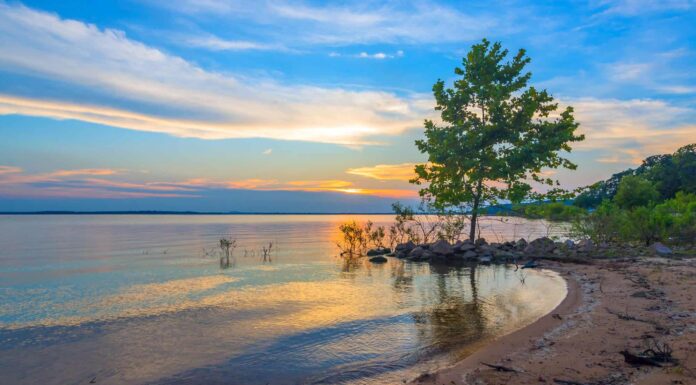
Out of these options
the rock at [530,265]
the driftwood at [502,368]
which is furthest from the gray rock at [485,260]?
the driftwood at [502,368]

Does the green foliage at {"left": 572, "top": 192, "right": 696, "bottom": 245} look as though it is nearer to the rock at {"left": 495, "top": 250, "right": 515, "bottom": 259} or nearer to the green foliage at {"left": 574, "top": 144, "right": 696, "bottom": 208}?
the rock at {"left": 495, "top": 250, "right": 515, "bottom": 259}

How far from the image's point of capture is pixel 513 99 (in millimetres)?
27734

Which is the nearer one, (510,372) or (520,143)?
(510,372)

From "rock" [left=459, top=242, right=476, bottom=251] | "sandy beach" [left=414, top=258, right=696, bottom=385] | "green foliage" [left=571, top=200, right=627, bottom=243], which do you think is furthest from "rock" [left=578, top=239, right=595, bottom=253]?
"sandy beach" [left=414, top=258, right=696, bottom=385]

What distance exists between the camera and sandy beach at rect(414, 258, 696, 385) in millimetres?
6488

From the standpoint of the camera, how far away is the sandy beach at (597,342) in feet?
21.3

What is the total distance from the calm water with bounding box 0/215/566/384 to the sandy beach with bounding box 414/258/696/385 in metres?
0.84

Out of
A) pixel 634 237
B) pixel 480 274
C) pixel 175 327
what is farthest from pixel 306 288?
pixel 634 237

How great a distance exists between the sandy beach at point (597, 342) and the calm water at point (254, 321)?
2.74 feet

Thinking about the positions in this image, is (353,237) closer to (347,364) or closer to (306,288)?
(306,288)

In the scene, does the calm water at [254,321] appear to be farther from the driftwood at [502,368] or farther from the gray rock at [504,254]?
the gray rock at [504,254]

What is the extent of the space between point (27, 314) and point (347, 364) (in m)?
11.7

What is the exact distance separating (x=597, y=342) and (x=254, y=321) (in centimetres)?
878

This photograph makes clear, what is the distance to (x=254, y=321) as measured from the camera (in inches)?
476
